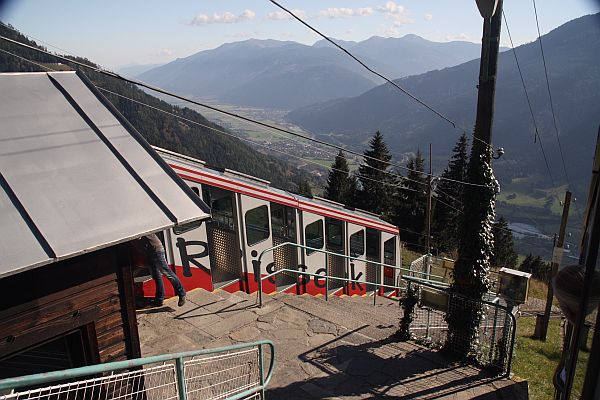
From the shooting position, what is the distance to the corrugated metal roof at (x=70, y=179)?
3381mm

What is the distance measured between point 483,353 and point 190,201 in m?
5.53

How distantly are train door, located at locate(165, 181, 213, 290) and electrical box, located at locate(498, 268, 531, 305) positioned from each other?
19.5 feet

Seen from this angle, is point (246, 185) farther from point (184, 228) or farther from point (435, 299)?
point (435, 299)

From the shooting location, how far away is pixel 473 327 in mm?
7078

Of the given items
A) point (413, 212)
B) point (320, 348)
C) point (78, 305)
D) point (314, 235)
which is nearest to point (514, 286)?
point (320, 348)

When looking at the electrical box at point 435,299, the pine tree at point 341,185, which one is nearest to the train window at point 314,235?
the electrical box at point 435,299

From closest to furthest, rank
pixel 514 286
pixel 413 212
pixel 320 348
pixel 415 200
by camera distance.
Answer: pixel 320 348 → pixel 514 286 → pixel 415 200 → pixel 413 212

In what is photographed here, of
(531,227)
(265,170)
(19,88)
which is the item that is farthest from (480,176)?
(531,227)

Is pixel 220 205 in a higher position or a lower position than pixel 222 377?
higher

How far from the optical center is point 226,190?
31.4ft

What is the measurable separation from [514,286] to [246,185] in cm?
596

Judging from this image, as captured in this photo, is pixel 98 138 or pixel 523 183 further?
pixel 523 183

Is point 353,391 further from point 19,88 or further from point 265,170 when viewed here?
point 265,170

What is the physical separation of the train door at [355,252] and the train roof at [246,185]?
253 mm
